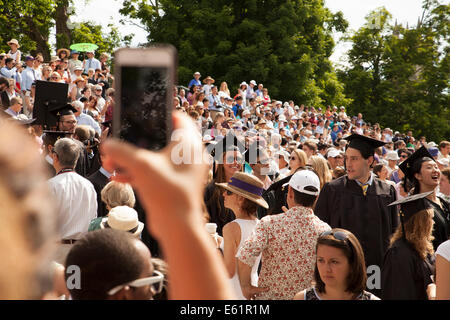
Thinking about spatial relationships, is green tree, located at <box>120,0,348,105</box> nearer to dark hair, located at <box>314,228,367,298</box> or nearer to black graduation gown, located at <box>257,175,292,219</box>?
Result: black graduation gown, located at <box>257,175,292,219</box>

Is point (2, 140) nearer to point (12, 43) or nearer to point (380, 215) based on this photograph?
point (380, 215)

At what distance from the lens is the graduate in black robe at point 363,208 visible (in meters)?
5.63

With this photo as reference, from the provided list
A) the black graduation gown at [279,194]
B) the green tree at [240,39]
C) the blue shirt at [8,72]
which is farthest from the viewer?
the green tree at [240,39]

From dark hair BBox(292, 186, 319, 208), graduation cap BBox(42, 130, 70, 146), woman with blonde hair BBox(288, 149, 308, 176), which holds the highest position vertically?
graduation cap BBox(42, 130, 70, 146)

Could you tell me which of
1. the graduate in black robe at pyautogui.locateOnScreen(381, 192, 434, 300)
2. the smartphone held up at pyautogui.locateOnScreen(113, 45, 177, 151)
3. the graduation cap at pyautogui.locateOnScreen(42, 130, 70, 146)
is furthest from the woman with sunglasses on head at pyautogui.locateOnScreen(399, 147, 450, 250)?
the graduation cap at pyautogui.locateOnScreen(42, 130, 70, 146)

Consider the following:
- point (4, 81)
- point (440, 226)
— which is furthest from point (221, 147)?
point (4, 81)

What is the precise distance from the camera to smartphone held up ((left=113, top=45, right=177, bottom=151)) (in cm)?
137

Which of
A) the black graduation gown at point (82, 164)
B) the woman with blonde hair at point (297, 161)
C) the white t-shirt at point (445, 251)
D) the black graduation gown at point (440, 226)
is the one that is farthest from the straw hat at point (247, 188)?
the black graduation gown at point (82, 164)

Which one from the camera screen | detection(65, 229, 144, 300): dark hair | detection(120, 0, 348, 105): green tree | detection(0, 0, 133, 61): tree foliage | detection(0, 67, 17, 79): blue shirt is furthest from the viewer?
detection(120, 0, 348, 105): green tree

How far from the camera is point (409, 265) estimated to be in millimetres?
3885

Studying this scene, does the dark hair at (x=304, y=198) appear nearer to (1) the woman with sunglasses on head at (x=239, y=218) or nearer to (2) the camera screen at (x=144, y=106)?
(1) the woman with sunglasses on head at (x=239, y=218)

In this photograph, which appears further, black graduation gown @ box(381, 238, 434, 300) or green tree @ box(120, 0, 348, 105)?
green tree @ box(120, 0, 348, 105)

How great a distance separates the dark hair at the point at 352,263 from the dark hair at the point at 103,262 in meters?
1.71
